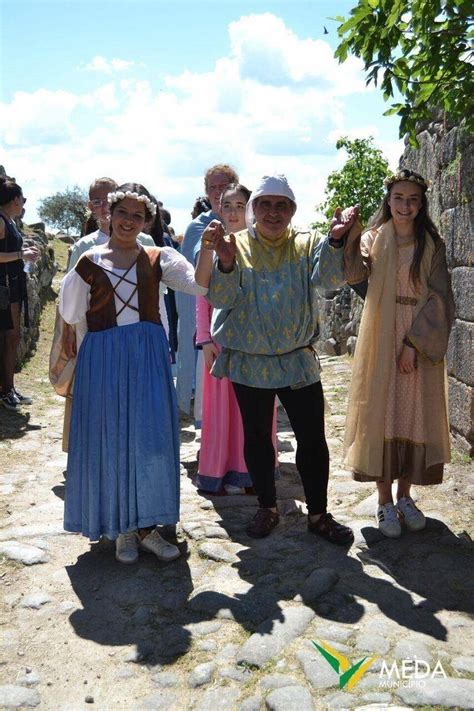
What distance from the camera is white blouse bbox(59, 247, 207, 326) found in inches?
155

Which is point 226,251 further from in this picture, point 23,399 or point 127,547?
point 23,399

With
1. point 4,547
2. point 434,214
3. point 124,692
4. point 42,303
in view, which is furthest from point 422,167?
point 42,303

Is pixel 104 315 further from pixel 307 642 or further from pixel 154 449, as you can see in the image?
pixel 307 642

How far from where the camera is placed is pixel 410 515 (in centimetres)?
437

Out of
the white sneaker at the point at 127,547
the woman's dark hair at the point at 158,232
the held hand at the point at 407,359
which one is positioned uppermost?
the woman's dark hair at the point at 158,232

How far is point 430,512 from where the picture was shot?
464cm

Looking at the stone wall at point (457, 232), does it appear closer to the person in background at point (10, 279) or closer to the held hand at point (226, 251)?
the held hand at point (226, 251)

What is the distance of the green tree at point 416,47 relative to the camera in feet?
12.3

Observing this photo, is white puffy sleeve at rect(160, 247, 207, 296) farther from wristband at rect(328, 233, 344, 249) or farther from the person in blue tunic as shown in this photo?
wristband at rect(328, 233, 344, 249)

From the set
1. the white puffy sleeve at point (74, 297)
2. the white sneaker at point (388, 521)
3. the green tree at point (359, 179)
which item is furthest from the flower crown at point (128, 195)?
the green tree at point (359, 179)

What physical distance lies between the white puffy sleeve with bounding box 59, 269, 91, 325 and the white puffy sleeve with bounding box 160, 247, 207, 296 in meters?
0.40

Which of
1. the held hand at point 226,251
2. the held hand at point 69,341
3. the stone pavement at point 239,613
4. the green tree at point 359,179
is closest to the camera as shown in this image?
the stone pavement at point 239,613

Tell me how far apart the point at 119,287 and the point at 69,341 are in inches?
31.3

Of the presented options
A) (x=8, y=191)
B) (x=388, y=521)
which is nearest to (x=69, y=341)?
(x=388, y=521)
